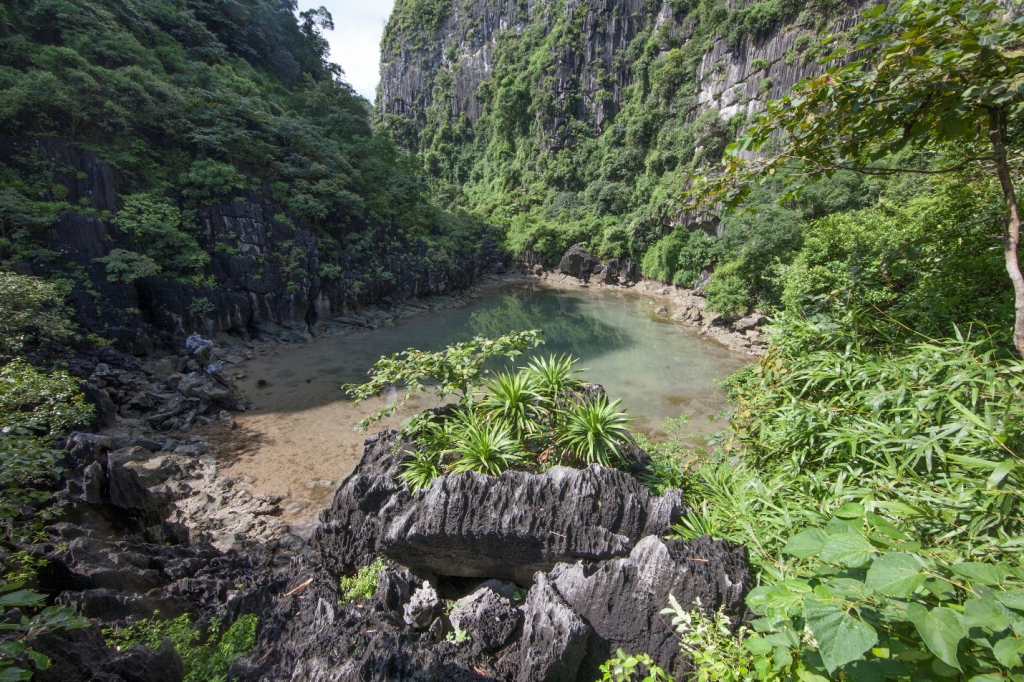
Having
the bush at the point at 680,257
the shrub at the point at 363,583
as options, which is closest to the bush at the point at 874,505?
the shrub at the point at 363,583

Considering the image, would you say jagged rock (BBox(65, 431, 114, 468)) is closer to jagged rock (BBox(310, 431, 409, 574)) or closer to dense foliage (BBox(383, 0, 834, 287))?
jagged rock (BBox(310, 431, 409, 574))

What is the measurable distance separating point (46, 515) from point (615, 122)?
145ft

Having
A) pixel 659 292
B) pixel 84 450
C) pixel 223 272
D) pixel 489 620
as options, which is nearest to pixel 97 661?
pixel 489 620

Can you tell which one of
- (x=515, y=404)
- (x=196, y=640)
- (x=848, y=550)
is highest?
(x=848, y=550)

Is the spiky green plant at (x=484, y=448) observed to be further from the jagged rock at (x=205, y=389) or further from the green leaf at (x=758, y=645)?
the jagged rock at (x=205, y=389)

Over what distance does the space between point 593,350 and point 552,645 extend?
43.3ft

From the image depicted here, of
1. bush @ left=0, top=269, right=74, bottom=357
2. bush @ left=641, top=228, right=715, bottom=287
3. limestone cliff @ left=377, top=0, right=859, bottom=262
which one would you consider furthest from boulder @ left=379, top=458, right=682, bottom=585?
bush @ left=641, top=228, right=715, bottom=287

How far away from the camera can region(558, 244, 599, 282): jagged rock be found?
30688 mm

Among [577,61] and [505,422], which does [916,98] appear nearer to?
[505,422]

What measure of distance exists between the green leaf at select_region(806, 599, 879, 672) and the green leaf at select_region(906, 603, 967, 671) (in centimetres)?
9

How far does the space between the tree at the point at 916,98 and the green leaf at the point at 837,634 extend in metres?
2.13

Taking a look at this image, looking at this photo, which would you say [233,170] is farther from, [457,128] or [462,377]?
[457,128]

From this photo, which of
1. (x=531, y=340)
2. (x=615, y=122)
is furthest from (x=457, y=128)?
(x=531, y=340)

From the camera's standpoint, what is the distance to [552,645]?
8.85ft
